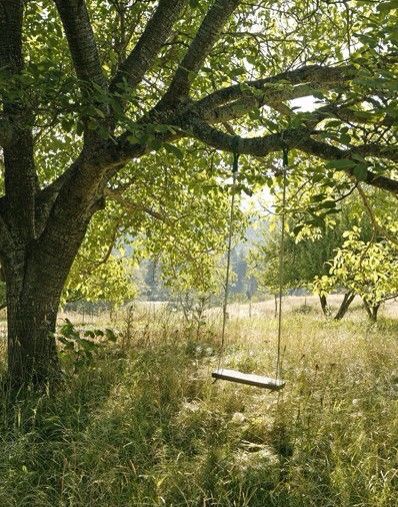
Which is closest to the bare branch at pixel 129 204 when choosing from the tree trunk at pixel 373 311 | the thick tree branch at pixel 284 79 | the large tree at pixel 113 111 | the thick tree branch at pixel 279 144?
the large tree at pixel 113 111

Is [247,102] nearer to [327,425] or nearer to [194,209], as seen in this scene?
[327,425]

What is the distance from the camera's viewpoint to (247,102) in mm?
4754

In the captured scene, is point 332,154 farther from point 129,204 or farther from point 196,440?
point 129,204

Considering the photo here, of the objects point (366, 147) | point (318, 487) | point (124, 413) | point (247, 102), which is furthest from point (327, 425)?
point (247, 102)

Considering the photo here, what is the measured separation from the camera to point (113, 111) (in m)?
4.95

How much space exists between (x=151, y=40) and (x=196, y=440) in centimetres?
381

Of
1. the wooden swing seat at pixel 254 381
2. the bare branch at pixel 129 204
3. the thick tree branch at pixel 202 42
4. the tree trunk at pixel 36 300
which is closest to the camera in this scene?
the wooden swing seat at pixel 254 381

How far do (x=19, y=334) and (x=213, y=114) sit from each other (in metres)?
3.12

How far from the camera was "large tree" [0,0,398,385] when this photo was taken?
382cm

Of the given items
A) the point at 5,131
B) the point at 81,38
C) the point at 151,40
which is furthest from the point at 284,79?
the point at 5,131

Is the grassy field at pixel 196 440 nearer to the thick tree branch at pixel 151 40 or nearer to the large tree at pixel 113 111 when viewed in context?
the large tree at pixel 113 111

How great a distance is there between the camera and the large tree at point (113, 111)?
3.82 metres

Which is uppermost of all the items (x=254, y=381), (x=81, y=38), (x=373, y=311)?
(x=81, y=38)

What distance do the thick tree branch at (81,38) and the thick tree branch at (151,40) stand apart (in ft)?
1.31
